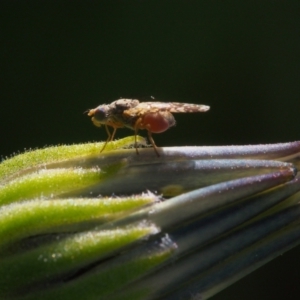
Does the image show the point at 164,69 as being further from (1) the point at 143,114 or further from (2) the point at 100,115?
(1) the point at 143,114

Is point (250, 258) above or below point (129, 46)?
below

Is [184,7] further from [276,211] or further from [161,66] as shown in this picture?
[276,211]

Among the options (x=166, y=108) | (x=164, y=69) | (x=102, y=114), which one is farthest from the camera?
(x=164, y=69)

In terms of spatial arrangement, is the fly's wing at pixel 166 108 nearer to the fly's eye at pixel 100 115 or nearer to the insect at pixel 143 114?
the insect at pixel 143 114

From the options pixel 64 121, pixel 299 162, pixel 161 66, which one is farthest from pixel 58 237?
pixel 161 66

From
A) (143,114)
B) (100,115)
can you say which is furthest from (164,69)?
(143,114)

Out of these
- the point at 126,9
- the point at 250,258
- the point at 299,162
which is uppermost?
the point at 126,9

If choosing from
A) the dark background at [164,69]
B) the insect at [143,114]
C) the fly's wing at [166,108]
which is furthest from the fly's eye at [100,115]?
the dark background at [164,69]

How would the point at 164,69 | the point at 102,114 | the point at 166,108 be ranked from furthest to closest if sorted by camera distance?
the point at 164,69, the point at 102,114, the point at 166,108
